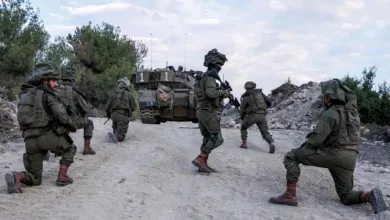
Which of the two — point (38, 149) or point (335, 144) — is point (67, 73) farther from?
point (335, 144)

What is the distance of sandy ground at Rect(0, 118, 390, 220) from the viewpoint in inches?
223

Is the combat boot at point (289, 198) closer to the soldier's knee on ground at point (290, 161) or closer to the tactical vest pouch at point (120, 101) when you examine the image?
the soldier's knee on ground at point (290, 161)

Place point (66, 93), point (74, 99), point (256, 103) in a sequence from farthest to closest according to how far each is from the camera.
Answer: point (256, 103) < point (74, 99) < point (66, 93)

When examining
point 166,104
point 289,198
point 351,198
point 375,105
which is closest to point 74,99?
point 289,198

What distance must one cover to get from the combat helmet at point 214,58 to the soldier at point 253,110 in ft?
12.0

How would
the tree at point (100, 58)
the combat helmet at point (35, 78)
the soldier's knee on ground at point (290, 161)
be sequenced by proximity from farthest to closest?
1. the tree at point (100, 58)
2. the soldier's knee on ground at point (290, 161)
3. the combat helmet at point (35, 78)

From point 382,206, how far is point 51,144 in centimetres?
451

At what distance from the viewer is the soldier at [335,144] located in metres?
6.19

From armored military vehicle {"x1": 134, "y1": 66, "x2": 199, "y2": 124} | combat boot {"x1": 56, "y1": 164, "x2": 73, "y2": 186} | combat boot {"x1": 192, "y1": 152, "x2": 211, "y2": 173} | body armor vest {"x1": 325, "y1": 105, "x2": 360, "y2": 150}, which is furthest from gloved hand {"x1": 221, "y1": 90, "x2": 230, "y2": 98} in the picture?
armored military vehicle {"x1": 134, "y1": 66, "x2": 199, "y2": 124}

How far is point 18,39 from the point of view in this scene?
27.1m

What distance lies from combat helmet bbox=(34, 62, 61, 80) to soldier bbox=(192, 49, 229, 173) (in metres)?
2.68

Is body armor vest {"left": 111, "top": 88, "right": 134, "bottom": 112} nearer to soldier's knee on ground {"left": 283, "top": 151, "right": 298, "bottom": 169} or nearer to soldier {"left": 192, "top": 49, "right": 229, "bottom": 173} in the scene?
soldier {"left": 192, "top": 49, "right": 229, "bottom": 173}

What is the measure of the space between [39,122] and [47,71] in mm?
714

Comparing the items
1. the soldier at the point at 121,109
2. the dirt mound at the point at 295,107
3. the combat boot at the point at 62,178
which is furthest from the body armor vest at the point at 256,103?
the dirt mound at the point at 295,107
